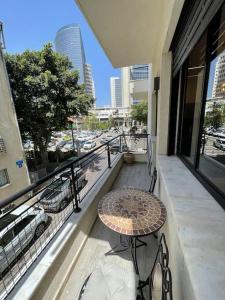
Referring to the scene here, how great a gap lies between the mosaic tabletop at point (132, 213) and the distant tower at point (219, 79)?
1.04 m

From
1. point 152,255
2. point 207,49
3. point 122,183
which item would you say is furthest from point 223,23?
A: point 122,183

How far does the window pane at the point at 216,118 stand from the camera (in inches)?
37.9

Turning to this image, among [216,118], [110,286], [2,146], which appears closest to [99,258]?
[110,286]

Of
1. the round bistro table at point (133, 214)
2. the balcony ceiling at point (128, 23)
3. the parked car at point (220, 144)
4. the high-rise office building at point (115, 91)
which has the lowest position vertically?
the round bistro table at point (133, 214)

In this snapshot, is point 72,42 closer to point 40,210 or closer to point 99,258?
point 40,210

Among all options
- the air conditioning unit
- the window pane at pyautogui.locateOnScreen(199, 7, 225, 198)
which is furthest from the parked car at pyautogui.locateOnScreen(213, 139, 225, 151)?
the air conditioning unit

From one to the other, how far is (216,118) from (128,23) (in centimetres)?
172

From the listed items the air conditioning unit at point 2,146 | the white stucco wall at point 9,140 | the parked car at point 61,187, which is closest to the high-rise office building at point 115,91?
the white stucco wall at point 9,140

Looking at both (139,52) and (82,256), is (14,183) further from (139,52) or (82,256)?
(139,52)

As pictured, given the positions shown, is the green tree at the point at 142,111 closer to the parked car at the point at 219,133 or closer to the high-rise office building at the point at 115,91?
the parked car at the point at 219,133

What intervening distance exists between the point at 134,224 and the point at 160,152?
1.25 meters

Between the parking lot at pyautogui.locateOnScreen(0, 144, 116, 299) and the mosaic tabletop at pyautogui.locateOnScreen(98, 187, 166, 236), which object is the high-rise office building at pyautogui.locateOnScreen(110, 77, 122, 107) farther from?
the mosaic tabletop at pyautogui.locateOnScreen(98, 187, 166, 236)

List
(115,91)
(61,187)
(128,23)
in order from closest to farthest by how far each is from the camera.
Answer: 1. (128,23)
2. (61,187)
3. (115,91)

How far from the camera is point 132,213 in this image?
1.20m
